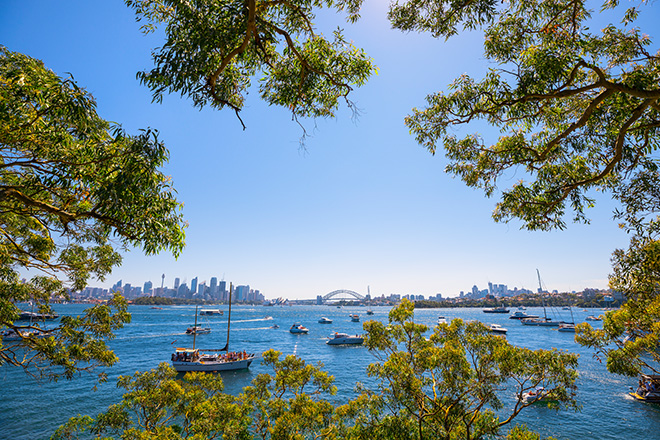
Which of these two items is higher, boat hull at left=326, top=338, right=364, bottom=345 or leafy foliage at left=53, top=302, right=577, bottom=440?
leafy foliage at left=53, top=302, right=577, bottom=440

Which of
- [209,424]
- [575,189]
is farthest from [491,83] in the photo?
[209,424]

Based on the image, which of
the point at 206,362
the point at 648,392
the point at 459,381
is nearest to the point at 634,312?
the point at 459,381

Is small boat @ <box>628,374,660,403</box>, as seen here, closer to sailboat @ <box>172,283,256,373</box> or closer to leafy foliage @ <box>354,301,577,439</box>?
leafy foliage @ <box>354,301,577,439</box>

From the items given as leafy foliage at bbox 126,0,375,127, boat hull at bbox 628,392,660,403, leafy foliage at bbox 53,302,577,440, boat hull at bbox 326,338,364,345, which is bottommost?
boat hull at bbox 326,338,364,345

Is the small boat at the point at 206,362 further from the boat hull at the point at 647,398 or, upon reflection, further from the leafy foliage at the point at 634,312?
the boat hull at the point at 647,398

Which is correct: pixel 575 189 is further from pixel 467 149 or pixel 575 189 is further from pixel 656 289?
pixel 656 289

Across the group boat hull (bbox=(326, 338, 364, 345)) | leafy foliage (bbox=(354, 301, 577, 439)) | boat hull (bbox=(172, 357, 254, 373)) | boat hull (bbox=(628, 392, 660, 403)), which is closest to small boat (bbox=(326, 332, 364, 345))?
boat hull (bbox=(326, 338, 364, 345))

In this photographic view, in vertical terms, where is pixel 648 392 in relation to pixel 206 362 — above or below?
above

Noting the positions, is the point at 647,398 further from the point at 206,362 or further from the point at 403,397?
the point at 206,362

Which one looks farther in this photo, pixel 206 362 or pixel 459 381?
pixel 206 362

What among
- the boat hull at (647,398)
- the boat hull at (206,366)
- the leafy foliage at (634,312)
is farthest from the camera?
A: the boat hull at (206,366)

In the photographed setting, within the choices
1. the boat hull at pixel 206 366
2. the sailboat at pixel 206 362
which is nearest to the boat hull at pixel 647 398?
the sailboat at pixel 206 362

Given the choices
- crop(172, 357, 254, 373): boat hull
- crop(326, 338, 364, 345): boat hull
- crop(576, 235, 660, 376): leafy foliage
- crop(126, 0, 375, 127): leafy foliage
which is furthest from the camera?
crop(326, 338, 364, 345): boat hull

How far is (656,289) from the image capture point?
6609 millimetres
